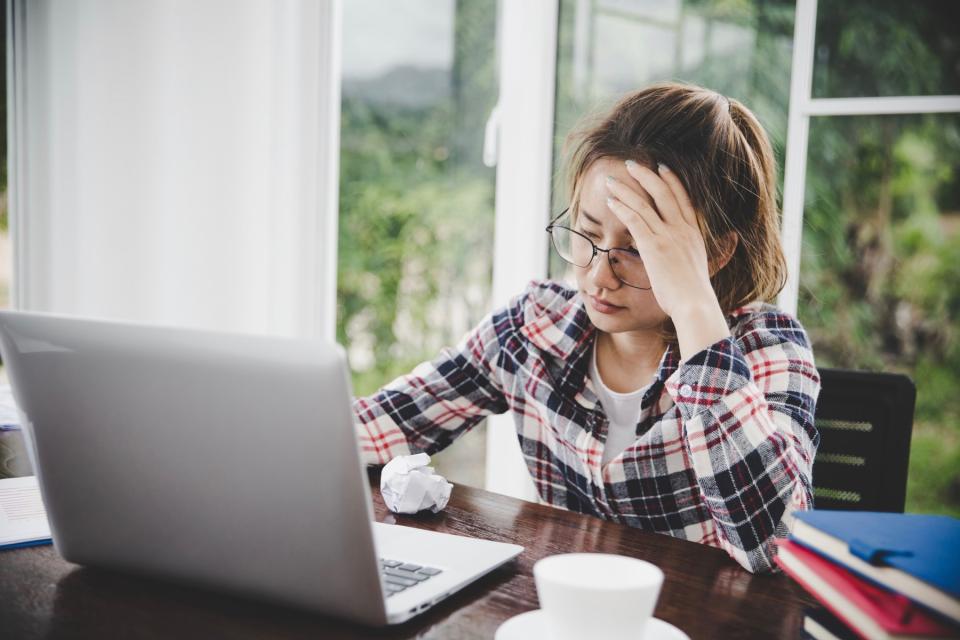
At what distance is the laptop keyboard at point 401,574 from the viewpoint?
0.73 metres

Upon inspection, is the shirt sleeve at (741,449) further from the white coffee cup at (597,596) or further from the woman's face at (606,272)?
the white coffee cup at (597,596)

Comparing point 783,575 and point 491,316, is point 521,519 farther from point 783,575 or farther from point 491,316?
point 491,316

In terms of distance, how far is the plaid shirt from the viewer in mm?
949

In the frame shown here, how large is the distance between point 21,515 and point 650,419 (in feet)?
2.64

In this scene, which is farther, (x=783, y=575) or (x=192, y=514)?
(x=783, y=575)

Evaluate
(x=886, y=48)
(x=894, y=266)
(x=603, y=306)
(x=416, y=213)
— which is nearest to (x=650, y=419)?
(x=603, y=306)

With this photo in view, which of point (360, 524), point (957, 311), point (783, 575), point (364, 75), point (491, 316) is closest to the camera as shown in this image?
point (360, 524)

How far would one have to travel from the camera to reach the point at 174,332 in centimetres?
66

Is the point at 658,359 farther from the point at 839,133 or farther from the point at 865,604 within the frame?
the point at 839,133

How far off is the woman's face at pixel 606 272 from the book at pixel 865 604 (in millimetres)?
525

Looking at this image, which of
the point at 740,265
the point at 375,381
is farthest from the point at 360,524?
the point at 375,381

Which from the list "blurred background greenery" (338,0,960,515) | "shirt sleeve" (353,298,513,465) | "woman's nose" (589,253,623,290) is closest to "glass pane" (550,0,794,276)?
"blurred background greenery" (338,0,960,515)

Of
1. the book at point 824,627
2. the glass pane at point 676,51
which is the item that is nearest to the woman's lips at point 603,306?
the book at point 824,627

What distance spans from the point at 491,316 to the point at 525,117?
0.95 meters
